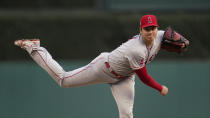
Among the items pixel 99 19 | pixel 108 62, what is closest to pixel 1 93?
pixel 99 19

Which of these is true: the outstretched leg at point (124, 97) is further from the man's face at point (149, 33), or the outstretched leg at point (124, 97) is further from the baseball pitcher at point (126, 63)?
the man's face at point (149, 33)

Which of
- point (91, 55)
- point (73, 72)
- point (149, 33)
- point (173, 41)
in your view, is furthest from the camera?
point (91, 55)

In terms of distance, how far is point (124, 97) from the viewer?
300 cm

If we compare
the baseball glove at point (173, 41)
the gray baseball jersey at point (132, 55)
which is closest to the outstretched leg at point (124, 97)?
the gray baseball jersey at point (132, 55)

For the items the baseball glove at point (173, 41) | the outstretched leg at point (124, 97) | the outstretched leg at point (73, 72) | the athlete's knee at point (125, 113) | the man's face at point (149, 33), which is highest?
the man's face at point (149, 33)

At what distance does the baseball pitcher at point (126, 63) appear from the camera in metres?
2.81

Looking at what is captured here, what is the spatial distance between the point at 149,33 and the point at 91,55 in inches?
71.7

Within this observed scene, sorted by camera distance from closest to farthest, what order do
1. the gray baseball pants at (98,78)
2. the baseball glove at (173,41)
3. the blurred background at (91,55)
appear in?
the baseball glove at (173,41), the gray baseball pants at (98,78), the blurred background at (91,55)

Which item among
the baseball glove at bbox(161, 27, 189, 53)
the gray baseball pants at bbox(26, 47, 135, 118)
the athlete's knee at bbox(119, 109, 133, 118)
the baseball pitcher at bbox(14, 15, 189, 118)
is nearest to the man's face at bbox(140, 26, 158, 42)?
the baseball pitcher at bbox(14, 15, 189, 118)

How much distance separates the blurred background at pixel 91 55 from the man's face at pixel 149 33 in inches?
61.0

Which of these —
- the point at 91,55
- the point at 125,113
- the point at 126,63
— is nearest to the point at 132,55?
the point at 126,63

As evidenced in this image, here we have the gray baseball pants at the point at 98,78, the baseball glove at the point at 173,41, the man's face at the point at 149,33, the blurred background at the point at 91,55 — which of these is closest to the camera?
the man's face at the point at 149,33

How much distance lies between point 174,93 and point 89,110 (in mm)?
997

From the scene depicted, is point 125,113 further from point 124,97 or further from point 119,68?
point 119,68
